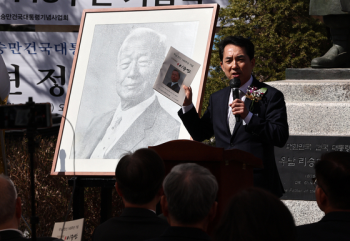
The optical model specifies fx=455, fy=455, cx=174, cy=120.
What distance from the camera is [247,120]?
2824 mm

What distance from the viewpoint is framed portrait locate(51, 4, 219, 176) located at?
376cm

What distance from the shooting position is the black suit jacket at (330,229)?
1693 mm

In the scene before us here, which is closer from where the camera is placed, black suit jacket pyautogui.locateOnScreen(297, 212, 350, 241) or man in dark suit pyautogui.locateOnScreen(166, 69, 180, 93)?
black suit jacket pyautogui.locateOnScreen(297, 212, 350, 241)

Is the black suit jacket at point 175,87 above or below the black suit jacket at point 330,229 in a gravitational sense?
above

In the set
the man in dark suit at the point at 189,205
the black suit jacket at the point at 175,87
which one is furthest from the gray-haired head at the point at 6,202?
the black suit jacket at the point at 175,87

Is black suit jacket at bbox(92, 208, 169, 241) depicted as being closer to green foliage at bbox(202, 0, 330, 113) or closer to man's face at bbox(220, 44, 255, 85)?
man's face at bbox(220, 44, 255, 85)

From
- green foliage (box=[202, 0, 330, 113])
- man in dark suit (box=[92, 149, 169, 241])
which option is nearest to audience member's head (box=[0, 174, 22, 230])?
man in dark suit (box=[92, 149, 169, 241])

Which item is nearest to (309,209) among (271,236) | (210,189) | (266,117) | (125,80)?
(266,117)

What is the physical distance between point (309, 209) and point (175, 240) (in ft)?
9.33

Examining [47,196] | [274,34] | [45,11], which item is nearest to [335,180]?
[47,196]

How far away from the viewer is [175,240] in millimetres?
1571

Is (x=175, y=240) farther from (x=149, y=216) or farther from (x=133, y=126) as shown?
(x=133, y=126)

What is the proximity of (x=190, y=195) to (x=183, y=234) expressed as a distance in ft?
0.45

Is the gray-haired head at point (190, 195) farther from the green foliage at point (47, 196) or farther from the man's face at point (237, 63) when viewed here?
the green foliage at point (47, 196)
